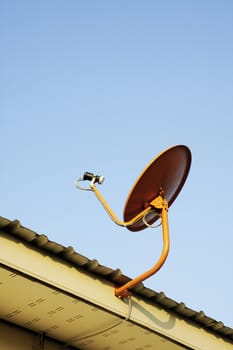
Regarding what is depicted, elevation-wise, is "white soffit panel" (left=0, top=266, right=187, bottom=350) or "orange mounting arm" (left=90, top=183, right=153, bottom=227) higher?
"orange mounting arm" (left=90, top=183, right=153, bottom=227)

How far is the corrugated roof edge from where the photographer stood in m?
4.56

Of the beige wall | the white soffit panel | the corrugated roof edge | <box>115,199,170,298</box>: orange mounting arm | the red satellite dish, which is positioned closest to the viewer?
the corrugated roof edge

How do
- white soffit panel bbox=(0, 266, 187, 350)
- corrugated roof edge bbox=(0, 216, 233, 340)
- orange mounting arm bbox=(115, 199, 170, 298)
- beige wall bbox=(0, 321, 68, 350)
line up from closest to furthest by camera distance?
1. corrugated roof edge bbox=(0, 216, 233, 340)
2. white soffit panel bbox=(0, 266, 187, 350)
3. orange mounting arm bbox=(115, 199, 170, 298)
4. beige wall bbox=(0, 321, 68, 350)

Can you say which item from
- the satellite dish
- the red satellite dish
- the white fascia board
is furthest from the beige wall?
the red satellite dish

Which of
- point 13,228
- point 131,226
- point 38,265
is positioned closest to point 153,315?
point 131,226

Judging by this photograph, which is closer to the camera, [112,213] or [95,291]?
[95,291]

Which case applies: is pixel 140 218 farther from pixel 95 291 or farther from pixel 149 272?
pixel 95 291

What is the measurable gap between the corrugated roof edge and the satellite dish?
0.24m

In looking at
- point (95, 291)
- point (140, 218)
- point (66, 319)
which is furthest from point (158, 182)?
point (66, 319)

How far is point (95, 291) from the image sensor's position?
16.4 feet

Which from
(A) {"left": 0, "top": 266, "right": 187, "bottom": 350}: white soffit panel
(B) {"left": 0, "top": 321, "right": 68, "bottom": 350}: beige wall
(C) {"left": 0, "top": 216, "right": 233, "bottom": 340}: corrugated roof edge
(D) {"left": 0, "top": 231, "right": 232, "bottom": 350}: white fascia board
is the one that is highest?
(C) {"left": 0, "top": 216, "right": 233, "bottom": 340}: corrugated roof edge

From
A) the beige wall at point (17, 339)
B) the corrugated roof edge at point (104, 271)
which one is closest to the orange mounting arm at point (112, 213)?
the corrugated roof edge at point (104, 271)

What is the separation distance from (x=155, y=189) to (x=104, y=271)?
988 mm

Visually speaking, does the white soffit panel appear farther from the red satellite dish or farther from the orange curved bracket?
the red satellite dish
